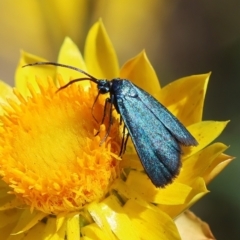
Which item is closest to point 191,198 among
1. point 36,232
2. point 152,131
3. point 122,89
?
point 152,131

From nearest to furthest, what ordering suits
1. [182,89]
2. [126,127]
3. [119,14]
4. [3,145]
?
[126,127]
[3,145]
[182,89]
[119,14]

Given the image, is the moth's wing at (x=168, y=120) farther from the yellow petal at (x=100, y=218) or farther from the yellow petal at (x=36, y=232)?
the yellow petal at (x=36, y=232)

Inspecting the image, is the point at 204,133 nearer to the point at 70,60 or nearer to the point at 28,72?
the point at 70,60

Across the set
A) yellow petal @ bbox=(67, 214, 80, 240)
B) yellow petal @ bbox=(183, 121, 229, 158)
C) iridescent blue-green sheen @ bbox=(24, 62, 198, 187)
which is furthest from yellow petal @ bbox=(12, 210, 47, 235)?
yellow petal @ bbox=(183, 121, 229, 158)

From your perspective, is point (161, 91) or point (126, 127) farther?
point (161, 91)

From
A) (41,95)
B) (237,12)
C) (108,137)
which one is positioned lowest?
(237,12)

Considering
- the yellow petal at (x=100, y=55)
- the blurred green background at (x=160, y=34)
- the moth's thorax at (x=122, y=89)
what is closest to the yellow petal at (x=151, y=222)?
the moth's thorax at (x=122, y=89)

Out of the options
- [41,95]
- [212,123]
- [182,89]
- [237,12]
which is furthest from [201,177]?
[237,12]

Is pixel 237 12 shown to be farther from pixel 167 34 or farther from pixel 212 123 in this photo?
pixel 212 123
